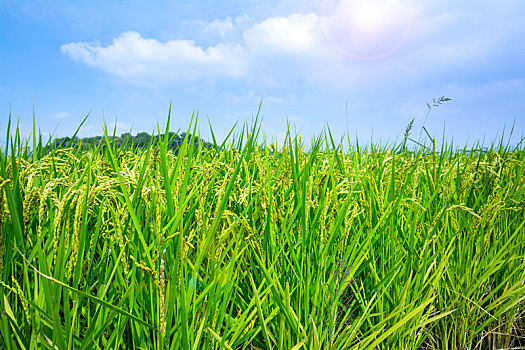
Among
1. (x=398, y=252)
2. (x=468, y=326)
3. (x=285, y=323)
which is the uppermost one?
(x=398, y=252)

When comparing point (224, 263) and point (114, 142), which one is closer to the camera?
point (224, 263)

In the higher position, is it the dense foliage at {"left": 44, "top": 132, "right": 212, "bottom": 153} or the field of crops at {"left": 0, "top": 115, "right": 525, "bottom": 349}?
the dense foliage at {"left": 44, "top": 132, "right": 212, "bottom": 153}

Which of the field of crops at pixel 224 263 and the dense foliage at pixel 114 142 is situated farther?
the dense foliage at pixel 114 142

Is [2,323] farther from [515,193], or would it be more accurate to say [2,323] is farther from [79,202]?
[515,193]

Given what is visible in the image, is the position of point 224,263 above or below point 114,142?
below

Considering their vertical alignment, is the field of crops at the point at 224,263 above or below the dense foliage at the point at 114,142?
below

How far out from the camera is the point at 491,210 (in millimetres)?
1897

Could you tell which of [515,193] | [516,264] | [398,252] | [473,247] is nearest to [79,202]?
[398,252]

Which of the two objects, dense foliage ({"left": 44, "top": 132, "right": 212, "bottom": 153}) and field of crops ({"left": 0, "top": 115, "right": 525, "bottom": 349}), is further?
dense foliage ({"left": 44, "top": 132, "right": 212, "bottom": 153})

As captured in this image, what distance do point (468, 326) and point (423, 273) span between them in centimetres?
57

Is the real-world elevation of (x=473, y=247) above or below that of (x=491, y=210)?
below

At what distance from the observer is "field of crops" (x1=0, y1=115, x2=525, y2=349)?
99 cm

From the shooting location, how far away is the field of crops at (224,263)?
0.99 m

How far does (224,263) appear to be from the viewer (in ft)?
4.67
